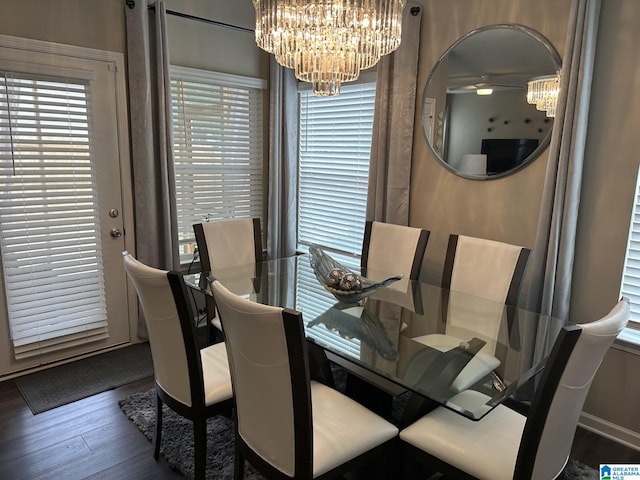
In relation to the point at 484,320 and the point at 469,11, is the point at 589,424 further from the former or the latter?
the point at 469,11

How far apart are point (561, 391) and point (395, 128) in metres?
2.26

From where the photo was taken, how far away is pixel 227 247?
10.2 feet

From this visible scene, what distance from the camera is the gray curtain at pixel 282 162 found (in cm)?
400

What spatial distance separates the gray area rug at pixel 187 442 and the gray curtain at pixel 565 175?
2.95 ft

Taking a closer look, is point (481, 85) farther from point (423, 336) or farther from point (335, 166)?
point (423, 336)

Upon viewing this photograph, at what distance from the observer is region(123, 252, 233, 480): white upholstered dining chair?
1741 millimetres

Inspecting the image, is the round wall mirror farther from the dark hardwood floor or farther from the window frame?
the dark hardwood floor

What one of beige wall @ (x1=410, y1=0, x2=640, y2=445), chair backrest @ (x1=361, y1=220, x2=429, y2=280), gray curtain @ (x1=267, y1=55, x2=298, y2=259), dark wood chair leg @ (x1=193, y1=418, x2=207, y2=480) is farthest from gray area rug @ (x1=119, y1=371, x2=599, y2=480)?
gray curtain @ (x1=267, y1=55, x2=298, y2=259)

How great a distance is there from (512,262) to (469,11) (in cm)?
166

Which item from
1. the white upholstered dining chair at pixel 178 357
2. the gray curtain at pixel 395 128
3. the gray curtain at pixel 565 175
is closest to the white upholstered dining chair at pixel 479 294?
the gray curtain at pixel 565 175

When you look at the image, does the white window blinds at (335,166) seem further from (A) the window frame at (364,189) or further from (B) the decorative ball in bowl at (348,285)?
(B) the decorative ball in bowl at (348,285)

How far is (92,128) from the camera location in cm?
311

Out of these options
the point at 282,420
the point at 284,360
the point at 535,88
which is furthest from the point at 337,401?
the point at 535,88

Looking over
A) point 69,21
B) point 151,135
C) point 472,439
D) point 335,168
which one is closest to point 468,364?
point 472,439
